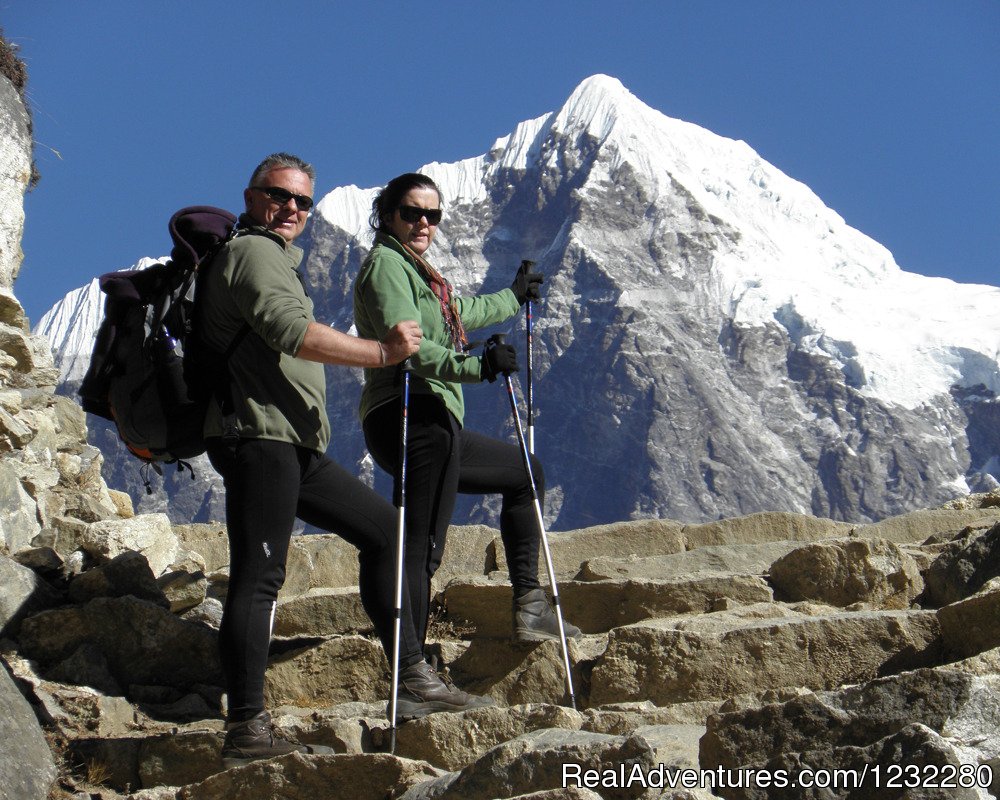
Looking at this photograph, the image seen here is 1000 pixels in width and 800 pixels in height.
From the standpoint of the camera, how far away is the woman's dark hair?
613 cm

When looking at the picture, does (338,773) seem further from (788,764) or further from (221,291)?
(221,291)

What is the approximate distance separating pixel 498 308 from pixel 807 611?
2.23m

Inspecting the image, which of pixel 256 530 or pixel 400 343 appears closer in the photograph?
pixel 256 530

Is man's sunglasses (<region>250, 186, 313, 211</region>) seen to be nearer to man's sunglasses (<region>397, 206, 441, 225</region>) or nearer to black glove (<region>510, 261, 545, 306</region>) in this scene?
man's sunglasses (<region>397, 206, 441, 225</region>)

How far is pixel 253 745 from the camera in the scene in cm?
468

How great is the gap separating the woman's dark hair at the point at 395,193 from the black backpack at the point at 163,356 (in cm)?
106

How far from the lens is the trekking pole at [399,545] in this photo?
5.15 metres

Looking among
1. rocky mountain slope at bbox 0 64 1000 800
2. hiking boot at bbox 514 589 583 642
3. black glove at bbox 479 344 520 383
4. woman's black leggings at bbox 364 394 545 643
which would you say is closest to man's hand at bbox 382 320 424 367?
black glove at bbox 479 344 520 383

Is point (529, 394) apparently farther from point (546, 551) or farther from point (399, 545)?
point (399, 545)

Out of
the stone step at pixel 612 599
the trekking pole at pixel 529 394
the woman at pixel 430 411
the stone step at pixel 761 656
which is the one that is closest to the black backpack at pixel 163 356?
the woman at pixel 430 411

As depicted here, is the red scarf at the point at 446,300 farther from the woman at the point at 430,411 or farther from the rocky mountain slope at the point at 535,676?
the rocky mountain slope at the point at 535,676

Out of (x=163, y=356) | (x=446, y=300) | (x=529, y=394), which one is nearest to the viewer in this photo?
(x=163, y=356)

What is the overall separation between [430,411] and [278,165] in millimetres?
1258

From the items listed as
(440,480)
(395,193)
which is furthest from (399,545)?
(395,193)
